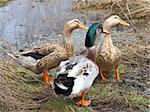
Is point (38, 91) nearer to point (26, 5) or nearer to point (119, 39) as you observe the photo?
point (119, 39)

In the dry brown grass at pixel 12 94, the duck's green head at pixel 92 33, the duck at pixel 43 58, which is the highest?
the duck's green head at pixel 92 33

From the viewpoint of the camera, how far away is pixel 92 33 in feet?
18.6

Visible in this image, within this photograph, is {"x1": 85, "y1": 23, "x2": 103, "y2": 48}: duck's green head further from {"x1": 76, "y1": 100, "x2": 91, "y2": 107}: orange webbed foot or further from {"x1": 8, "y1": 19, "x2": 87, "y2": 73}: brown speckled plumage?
{"x1": 76, "y1": 100, "x2": 91, "y2": 107}: orange webbed foot

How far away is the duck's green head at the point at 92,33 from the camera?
566cm

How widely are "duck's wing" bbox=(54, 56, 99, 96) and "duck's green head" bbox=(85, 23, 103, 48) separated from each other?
66cm

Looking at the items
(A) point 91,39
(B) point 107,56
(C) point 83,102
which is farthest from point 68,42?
(C) point 83,102

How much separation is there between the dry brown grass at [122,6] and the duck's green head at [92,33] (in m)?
2.53

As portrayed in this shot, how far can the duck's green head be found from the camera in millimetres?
5664

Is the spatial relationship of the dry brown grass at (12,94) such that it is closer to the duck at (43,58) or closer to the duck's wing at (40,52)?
the duck at (43,58)

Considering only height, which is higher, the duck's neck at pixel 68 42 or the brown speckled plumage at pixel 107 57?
the duck's neck at pixel 68 42

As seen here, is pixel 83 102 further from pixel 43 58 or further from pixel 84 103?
pixel 43 58

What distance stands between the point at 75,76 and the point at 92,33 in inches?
43.2

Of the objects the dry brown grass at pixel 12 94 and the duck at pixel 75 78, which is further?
the dry brown grass at pixel 12 94

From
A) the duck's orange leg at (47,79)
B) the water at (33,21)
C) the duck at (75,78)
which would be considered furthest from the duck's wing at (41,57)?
the water at (33,21)
